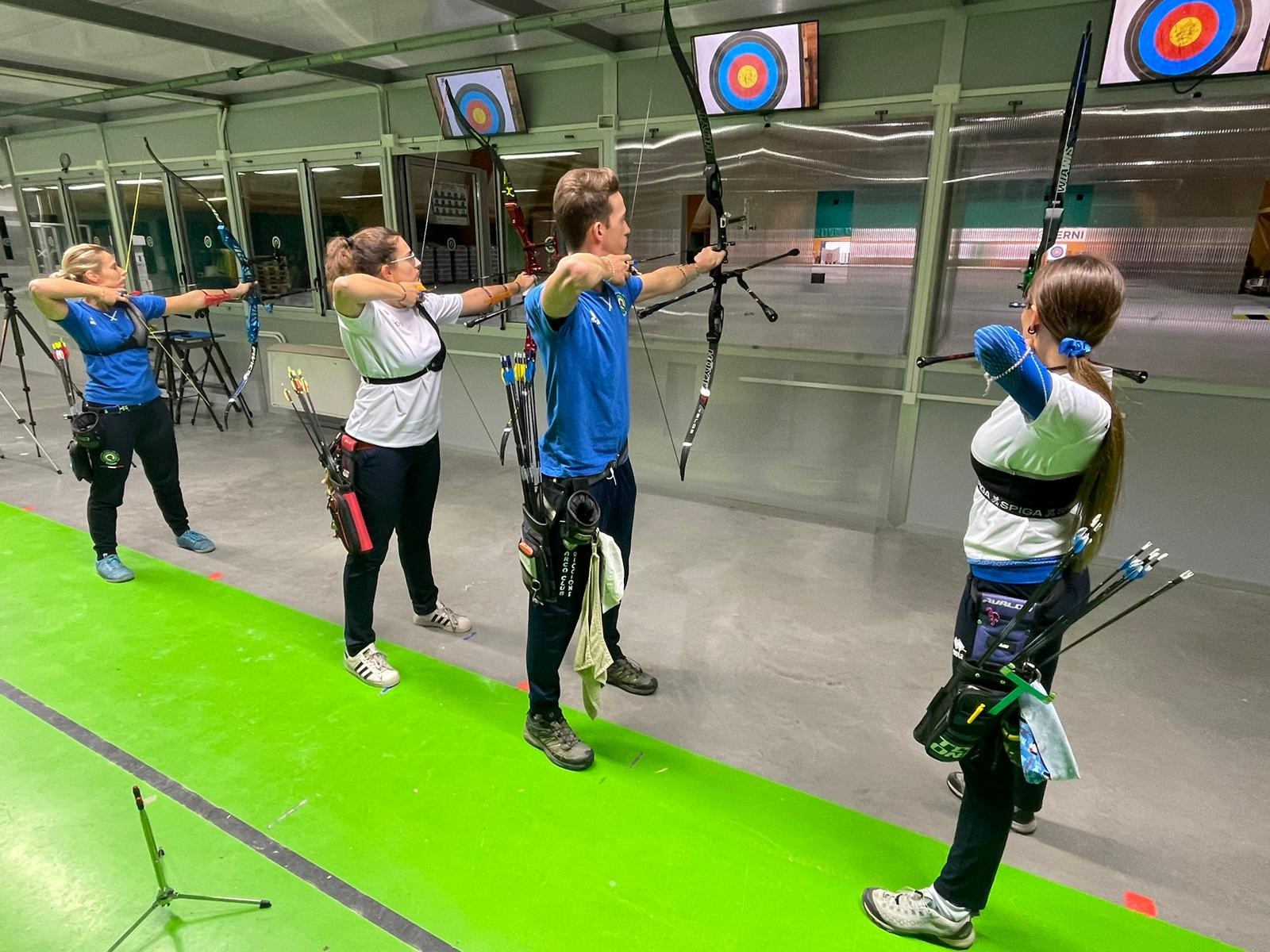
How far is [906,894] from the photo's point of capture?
4.51 feet

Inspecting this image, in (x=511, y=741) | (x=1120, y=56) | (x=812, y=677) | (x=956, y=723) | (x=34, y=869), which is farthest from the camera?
(x=1120, y=56)

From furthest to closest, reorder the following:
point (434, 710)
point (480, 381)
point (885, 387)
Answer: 1. point (480, 381)
2. point (885, 387)
3. point (434, 710)

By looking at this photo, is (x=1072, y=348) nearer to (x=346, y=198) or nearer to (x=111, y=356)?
(x=111, y=356)

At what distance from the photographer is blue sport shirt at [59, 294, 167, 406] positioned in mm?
2561

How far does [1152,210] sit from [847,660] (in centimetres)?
215

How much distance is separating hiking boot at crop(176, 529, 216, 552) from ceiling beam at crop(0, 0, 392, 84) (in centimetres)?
225

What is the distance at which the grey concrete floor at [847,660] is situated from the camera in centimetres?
164

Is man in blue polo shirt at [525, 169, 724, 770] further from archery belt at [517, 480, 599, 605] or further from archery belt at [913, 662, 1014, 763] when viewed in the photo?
archery belt at [913, 662, 1014, 763]

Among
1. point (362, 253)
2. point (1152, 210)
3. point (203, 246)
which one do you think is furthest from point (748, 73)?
point (203, 246)

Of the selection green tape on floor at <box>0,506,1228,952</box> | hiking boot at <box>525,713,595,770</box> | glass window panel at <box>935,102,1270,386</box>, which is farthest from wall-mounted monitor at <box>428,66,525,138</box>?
hiking boot at <box>525,713,595,770</box>

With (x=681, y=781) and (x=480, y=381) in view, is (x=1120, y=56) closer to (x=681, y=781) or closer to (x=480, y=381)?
(x=681, y=781)

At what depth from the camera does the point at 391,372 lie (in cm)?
203

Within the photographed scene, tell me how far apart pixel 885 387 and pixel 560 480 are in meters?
2.29

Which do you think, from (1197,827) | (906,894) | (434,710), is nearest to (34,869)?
(434,710)
